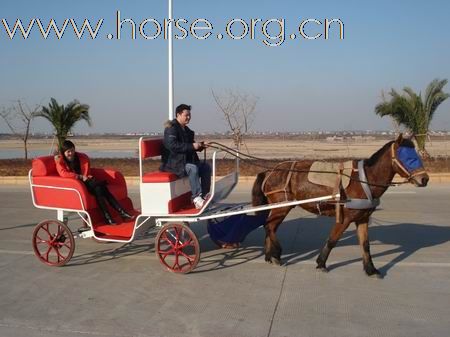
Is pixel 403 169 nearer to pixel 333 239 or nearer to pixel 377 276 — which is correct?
pixel 333 239

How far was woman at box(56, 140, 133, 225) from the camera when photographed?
7.04 meters

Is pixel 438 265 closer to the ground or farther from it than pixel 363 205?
closer to the ground

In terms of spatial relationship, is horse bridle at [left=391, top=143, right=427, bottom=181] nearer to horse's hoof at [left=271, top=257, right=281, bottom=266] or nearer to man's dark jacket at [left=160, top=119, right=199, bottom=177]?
horse's hoof at [left=271, top=257, right=281, bottom=266]

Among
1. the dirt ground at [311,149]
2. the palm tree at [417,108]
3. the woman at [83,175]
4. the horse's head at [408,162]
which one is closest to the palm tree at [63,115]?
the dirt ground at [311,149]

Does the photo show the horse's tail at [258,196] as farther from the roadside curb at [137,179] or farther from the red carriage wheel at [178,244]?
the roadside curb at [137,179]

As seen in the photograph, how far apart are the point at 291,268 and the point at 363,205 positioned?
130cm

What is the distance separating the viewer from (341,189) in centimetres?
628

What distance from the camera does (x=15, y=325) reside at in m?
4.81

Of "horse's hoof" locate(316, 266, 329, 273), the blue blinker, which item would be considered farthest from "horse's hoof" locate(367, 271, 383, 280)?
the blue blinker

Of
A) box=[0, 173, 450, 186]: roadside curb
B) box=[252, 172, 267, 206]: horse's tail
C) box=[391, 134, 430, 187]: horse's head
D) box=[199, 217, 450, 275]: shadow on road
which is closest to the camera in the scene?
box=[391, 134, 430, 187]: horse's head

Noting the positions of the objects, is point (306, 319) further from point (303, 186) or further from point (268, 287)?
Result: point (303, 186)

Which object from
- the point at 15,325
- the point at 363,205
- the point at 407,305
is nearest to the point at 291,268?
the point at 363,205

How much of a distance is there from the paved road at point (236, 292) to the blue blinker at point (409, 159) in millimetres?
1369

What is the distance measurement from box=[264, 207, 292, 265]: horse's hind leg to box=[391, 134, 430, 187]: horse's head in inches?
61.4
